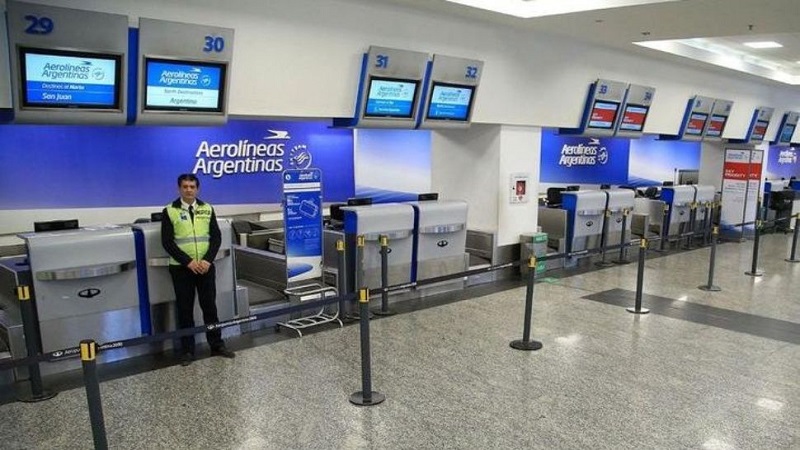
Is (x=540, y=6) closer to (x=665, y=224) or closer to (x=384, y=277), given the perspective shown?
(x=384, y=277)

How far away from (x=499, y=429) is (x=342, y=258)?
2.94m

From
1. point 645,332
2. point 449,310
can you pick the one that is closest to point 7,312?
point 449,310

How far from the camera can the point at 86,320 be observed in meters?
4.91

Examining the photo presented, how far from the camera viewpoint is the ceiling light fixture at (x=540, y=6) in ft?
21.4

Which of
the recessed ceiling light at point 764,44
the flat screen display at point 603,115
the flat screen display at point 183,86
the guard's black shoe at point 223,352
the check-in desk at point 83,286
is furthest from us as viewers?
the recessed ceiling light at point 764,44

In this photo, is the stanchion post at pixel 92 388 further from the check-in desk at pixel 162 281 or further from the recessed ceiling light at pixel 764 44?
the recessed ceiling light at pixel 764 44

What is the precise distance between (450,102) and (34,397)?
5.36 metres

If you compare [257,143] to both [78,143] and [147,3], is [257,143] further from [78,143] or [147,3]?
[147,3]

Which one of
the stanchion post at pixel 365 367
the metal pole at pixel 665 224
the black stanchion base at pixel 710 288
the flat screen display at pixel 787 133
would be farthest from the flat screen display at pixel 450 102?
the flat screen display at pixel 787 133

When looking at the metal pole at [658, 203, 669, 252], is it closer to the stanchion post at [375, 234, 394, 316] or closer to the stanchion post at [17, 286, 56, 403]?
the stanchion post at [375, 234, 394, 316]

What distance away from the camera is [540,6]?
704 cm

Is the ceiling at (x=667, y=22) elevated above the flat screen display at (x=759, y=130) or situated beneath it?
elevated above

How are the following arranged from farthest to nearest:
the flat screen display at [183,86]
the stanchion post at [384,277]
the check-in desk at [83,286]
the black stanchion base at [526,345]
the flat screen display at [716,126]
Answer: the flat screen display at [716,126], the stanchion post at [384,277], the black stanchion base at [526,345], the flat screen display at [183,86], the check-in desk at [83,286]

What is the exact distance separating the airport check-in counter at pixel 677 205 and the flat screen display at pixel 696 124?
116 centimetres
